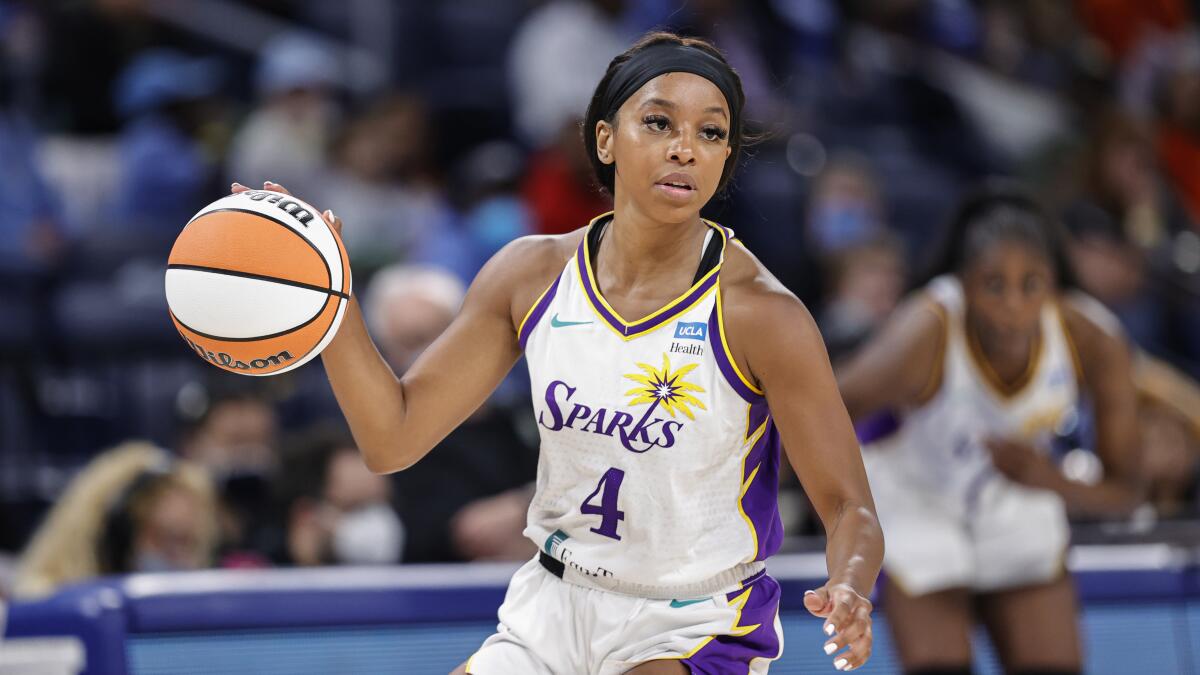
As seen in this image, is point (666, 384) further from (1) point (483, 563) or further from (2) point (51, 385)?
(2) point (51, 385)

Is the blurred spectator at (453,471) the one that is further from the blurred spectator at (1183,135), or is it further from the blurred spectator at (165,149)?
the blurred spectator at (1183,135)

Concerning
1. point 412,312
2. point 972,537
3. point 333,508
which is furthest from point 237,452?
point 972,537

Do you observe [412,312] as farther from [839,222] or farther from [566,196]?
[839,222]

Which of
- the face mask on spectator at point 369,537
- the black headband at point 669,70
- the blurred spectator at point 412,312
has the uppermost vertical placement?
the blurred spectator at point 412,312

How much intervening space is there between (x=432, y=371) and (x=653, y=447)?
1.79ft

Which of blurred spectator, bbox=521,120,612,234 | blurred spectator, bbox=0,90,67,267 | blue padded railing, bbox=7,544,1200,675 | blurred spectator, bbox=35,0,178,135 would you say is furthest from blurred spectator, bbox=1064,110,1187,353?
blurred spectator, bbox=35,0,178,135

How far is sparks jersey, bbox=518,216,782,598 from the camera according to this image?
3160mm

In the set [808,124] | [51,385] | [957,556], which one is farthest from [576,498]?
[808,124]

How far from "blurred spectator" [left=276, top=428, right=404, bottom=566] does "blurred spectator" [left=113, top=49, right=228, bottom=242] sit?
2.56 m

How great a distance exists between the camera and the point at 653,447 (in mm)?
3158

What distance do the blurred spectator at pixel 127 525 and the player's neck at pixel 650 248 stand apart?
314cm

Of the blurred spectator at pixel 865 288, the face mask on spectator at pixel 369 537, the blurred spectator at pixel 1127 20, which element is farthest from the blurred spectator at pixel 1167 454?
the blurred spectator at pixel 1127 20

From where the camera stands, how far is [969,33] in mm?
12625

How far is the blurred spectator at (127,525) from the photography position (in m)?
5.95
